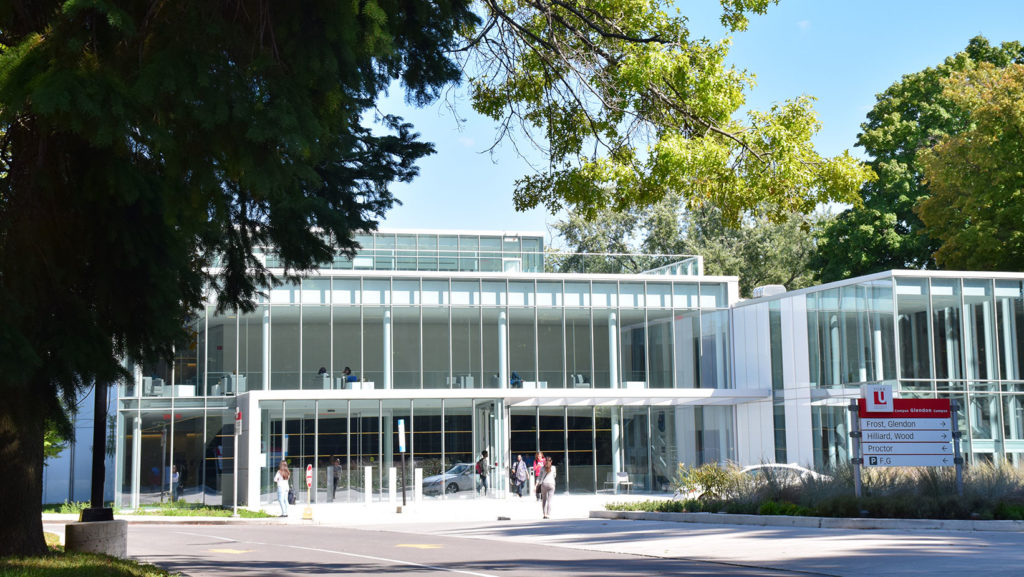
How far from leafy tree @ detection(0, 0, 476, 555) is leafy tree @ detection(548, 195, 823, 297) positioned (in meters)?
50.8

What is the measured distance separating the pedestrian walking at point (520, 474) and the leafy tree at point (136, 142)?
2696cm

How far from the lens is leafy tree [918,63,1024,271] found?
39.2m

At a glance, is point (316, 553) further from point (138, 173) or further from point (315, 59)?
point (315, 59)

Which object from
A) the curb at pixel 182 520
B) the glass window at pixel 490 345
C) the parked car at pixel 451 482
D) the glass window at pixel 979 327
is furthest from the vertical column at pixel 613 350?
the curb at pixel 182 520

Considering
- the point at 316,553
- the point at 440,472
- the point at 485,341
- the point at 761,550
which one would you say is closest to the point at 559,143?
the point at 761,550

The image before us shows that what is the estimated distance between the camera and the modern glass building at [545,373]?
120 ft

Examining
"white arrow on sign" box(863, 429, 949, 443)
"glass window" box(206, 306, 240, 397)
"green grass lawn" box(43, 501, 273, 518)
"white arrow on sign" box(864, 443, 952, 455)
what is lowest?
"green grass lawn" box(43, 501, 273, 518)

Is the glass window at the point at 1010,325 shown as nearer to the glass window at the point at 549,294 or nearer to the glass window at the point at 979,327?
the glass window at the point at 979,327

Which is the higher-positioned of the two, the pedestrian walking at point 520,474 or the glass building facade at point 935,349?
the glass building facade at point 935,349

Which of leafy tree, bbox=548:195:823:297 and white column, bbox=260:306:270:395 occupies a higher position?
leafy tree, bbox=548:195:823:297

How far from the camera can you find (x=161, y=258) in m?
10.0

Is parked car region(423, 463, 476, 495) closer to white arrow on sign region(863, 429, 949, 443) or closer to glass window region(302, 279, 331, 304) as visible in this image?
glass window region(302, 279, 331, 304)

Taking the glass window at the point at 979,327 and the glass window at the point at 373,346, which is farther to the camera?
the glass window at the point at 373,346

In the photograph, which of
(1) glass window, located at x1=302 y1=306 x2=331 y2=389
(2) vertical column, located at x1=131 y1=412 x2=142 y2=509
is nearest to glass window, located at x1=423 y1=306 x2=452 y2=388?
(1) glass window, located at x1=302 y1=306 x2=331 y2=389
